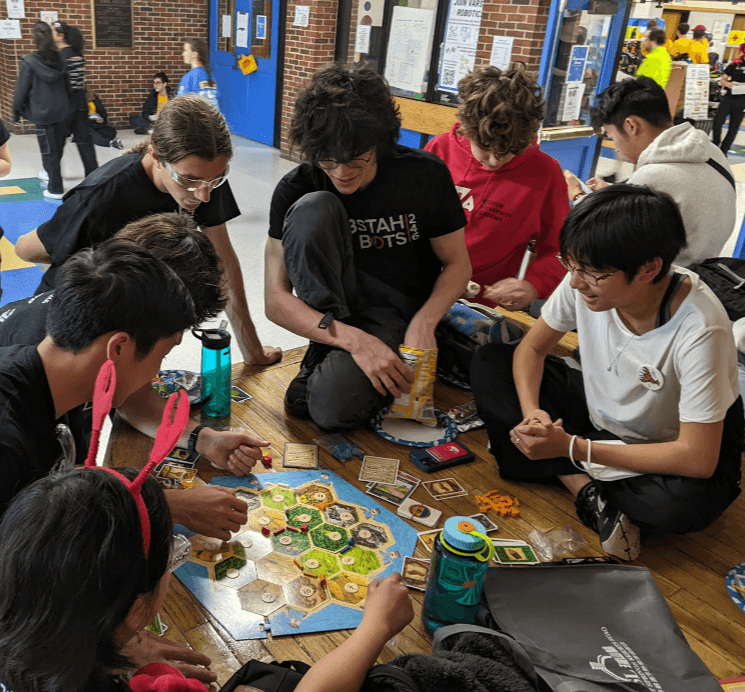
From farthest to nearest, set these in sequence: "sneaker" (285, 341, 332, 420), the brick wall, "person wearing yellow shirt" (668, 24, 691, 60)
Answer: "person wearing yellow shirt" (668, 24, 691, 60) < the brick wall < "sneaker" (285, 341, 332, 420)

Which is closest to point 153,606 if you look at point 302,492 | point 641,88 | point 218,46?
point 302,492

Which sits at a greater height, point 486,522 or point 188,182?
point 188,182

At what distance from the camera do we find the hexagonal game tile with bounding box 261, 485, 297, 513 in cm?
184

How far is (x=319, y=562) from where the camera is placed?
1.66m

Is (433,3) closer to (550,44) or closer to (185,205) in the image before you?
(550,44)

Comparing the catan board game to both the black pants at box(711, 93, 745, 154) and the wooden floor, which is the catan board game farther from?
the black pants at box(711, 93, 745, 154)

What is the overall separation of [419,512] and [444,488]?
0.16 m

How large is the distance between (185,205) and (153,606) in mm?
1447

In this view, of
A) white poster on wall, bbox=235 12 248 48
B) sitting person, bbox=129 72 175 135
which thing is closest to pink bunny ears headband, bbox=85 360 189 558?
sitting person, bbox=129 72 175 135

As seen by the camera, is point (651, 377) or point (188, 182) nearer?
point (651, 377)

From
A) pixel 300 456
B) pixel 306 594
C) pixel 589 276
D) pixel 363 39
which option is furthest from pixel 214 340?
pixel 363 39

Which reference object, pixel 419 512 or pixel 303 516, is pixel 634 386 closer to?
pixel 419 512

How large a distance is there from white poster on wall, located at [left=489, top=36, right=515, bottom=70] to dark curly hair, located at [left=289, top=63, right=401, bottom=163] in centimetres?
392

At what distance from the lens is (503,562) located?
1.70 metres
